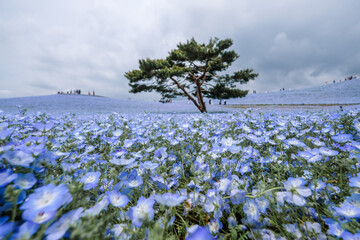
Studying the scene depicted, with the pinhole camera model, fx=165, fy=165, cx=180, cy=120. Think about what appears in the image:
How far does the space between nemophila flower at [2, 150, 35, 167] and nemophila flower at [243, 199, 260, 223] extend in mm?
942

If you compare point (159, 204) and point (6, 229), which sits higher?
point (6, 229)

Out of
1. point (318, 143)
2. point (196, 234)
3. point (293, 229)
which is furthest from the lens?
point (318, 143)

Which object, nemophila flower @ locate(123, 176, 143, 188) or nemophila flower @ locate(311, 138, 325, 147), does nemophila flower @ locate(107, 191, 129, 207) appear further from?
nemophila flower @ locate(311, 138, 325, 147)

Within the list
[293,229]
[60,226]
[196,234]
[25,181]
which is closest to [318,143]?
[293,229]

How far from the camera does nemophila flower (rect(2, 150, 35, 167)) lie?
0.52 m

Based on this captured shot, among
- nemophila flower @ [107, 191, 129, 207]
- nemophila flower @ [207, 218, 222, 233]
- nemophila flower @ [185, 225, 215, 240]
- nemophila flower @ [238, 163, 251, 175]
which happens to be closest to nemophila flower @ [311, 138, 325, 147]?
nemophila flower @ [238, 163, 251, 175]

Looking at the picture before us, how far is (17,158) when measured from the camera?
549 millimetres

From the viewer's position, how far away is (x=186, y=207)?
99 centimetres

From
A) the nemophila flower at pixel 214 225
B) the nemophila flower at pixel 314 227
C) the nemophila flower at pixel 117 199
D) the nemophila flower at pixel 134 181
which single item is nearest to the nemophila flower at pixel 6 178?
the nemophila flower at pixel 117 199

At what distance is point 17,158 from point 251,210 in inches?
39.8

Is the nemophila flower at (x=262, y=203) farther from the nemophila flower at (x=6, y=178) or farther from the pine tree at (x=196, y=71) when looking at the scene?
the pine tree at (x=196, y=71)

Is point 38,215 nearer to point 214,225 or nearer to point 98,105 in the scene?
point 214,225

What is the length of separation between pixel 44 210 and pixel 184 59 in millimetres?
12949

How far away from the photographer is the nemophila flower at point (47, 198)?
487mm
